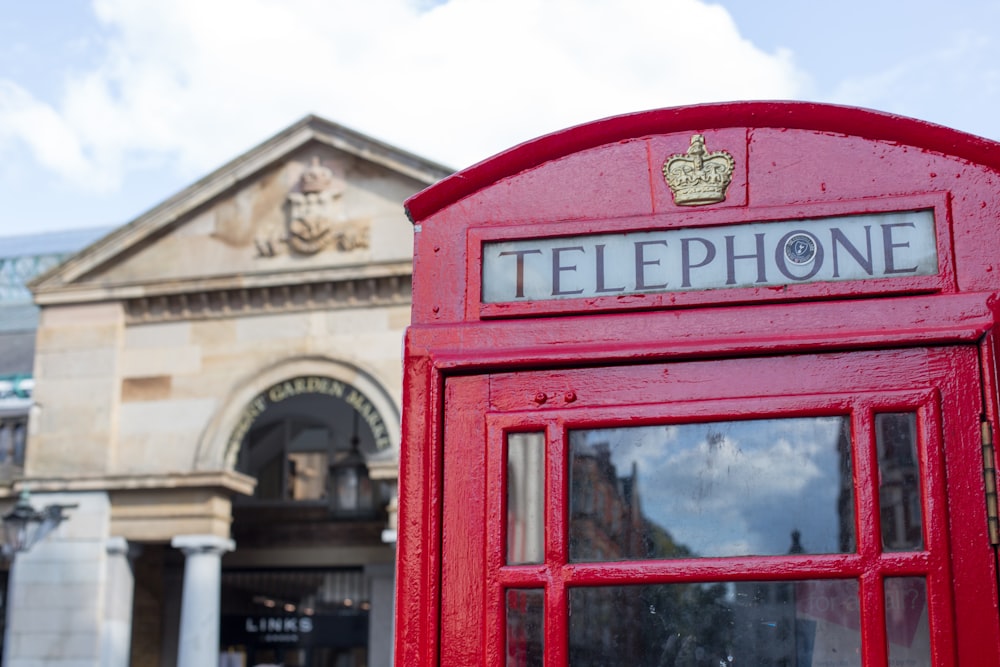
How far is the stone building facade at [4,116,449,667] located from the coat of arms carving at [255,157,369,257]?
0.02 m

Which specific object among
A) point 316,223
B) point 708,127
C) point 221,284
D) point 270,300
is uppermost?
point 316,223

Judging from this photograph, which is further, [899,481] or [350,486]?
[350,486]

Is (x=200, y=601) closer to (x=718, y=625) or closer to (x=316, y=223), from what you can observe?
(x=316, y=223)

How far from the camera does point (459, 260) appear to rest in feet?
11.3

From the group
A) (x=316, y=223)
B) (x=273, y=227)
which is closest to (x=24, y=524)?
(x=273, y=227)

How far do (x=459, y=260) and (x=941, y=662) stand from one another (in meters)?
1.48

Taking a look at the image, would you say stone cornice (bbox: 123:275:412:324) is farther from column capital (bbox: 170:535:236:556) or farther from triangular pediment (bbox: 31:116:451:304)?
column capital (bbox: 170:535:236:556)

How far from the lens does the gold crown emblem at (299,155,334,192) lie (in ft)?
54.0

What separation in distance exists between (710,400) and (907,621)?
2.12 ft

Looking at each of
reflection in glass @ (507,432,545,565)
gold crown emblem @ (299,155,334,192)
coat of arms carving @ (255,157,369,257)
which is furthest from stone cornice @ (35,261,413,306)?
reflection in glass @ (507,432,545,565)

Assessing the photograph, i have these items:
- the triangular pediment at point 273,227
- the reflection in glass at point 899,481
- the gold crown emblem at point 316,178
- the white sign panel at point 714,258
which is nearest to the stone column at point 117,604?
the triangular pediment at point 273,227

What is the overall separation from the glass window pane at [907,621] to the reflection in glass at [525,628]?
766mm

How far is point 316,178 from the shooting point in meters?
Result: 16.5

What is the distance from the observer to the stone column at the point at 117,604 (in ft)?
53.5
